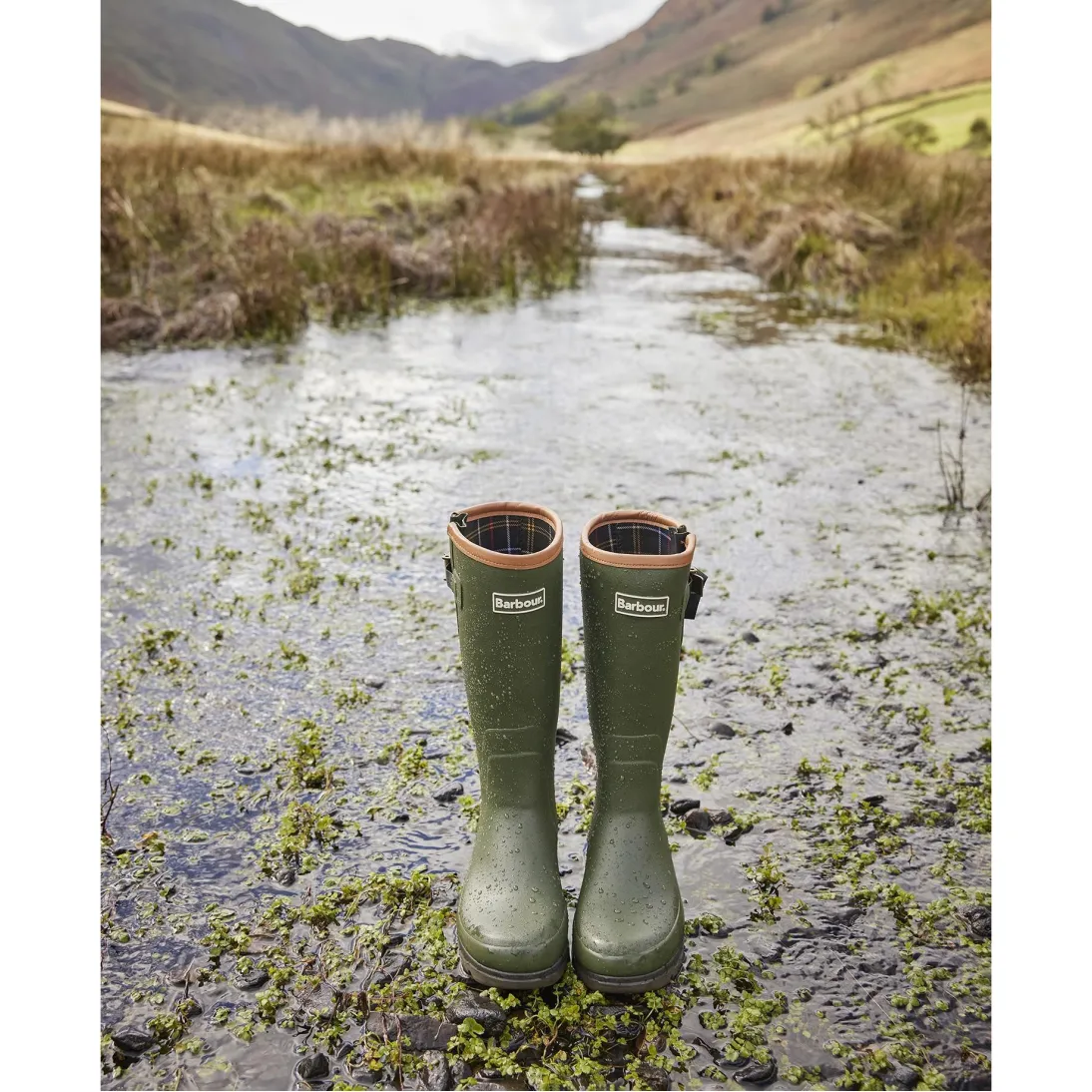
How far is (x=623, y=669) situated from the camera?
1613mm

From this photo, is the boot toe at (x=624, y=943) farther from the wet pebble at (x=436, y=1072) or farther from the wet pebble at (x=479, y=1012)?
the wet pebble at (x=436, y=1072)

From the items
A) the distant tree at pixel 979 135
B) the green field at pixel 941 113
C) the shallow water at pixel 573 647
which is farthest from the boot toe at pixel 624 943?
the green field at pixel 941 113

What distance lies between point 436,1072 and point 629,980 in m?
0.35

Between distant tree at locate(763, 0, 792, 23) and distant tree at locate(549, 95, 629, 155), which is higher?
distant tree at locate(549, 95, 629, 155)

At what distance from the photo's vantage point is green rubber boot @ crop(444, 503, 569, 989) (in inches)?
61.4

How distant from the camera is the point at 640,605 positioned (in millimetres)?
1576

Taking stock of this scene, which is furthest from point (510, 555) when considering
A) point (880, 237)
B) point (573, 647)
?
point (880, 237)

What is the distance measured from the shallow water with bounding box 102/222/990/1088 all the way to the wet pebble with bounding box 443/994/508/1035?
0.25m

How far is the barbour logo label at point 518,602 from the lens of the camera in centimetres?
156

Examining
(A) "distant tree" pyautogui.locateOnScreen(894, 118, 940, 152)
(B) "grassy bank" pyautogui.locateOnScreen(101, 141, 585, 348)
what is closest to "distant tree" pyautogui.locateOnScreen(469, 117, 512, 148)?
(B) "grassy bank" pyautogui.locateOnScreen(101, 141, 585, 348)

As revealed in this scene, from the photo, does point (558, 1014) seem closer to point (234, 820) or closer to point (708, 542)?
point (234, 820)

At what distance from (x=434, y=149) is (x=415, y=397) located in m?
12.5

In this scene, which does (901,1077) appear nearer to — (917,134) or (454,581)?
(454,581)

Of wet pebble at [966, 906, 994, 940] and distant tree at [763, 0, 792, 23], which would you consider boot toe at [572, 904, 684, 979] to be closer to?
wet pebble at [966, 906, 994, 940]
